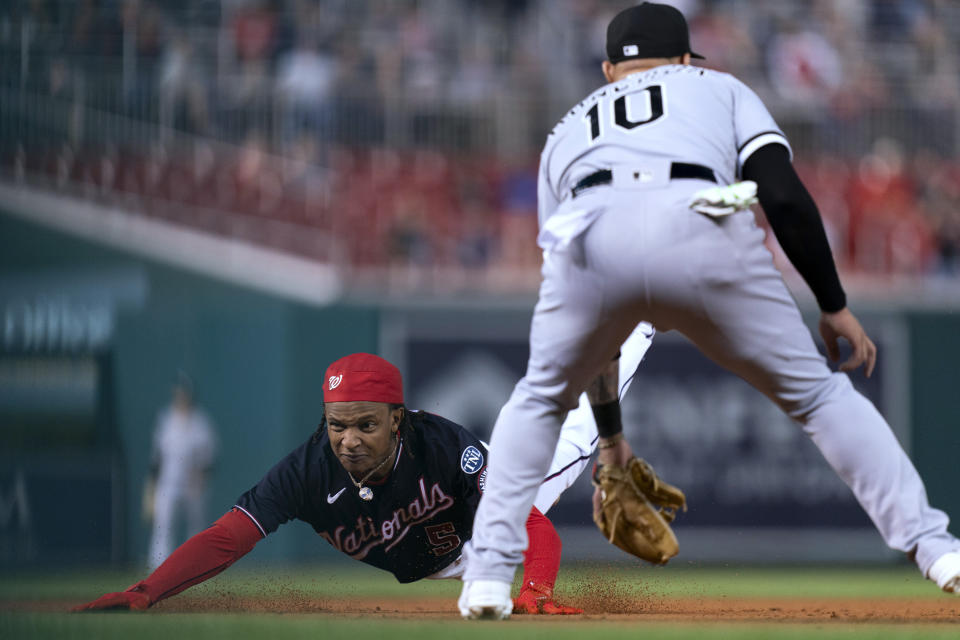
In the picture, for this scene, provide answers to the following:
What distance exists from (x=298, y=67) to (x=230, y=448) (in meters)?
3.89

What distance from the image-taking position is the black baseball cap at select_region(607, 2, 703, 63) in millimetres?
4070

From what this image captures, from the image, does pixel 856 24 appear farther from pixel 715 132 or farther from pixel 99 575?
pixel 715 132

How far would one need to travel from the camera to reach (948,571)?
3.50 meters

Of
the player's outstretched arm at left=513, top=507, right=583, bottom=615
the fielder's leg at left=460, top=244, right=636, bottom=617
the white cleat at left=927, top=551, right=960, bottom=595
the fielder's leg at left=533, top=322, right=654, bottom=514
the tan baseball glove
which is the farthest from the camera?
the fielder's leg at left=533, top=322, right=654, bottom=514

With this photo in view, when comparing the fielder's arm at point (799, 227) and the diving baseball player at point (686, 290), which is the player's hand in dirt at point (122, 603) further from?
the fielder's arm at point (799, 227)

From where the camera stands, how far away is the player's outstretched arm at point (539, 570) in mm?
4523

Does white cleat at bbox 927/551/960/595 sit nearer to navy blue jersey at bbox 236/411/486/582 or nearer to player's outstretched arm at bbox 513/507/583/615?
player's outstretched arm at bbox 513/507/583/615

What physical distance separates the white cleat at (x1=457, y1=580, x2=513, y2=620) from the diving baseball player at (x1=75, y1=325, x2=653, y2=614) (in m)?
0.70

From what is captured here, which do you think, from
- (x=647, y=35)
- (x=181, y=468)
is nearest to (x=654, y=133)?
(x=647, y=35)

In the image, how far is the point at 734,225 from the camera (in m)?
3.63

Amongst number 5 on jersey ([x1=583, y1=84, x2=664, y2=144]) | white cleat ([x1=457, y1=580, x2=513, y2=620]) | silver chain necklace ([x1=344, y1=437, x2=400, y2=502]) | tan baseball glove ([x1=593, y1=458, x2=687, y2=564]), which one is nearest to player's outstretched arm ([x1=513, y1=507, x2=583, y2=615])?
tan baseball glove ([x1=593, y1=458, x2=687, y2=564])

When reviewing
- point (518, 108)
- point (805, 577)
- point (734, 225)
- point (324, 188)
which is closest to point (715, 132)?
point (734, 225)

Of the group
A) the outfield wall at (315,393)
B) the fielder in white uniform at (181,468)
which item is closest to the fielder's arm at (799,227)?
the outfield wall at (315,393)

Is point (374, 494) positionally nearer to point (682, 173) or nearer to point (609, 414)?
point (609, 414)
